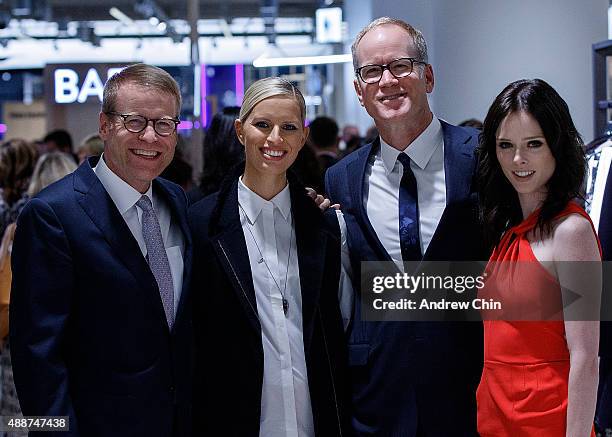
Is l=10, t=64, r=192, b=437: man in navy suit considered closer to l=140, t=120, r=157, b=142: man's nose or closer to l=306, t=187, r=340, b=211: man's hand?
Answer: l=140, t=120, r=157, b=142: man's nose

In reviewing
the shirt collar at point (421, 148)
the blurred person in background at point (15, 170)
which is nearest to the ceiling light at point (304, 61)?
the blurred person in background at point (15, 170)

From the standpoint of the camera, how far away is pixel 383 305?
7.86 feet

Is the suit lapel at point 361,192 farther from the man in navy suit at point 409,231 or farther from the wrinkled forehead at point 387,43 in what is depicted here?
the wrinkled forehead at point 387,43

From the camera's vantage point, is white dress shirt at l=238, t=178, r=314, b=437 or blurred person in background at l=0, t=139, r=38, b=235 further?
A: blurred person in background at l=0, t=139, r=38, b=235

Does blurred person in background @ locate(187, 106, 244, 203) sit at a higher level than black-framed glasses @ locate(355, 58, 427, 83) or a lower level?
lower

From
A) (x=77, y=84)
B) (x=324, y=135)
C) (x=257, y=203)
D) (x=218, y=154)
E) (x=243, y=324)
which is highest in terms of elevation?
(x=77, y=84)

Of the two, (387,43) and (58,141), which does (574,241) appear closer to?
(387,43)

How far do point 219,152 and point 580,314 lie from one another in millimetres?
1968

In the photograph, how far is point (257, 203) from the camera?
233cm

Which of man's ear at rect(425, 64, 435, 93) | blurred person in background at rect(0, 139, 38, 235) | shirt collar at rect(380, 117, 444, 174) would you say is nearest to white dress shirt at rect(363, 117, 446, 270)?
shirt collar at rect(380, 117, 444, 174)

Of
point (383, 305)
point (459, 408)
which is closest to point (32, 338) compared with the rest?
point (383, 305)

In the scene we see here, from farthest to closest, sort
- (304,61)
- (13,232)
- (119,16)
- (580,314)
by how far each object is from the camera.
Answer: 1. (119,16)
2. (304,61)
3. (13,232)
4. (580,314)

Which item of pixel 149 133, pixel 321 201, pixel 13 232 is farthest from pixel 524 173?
pixel 13 232

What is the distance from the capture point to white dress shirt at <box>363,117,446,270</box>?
94.3 inches
